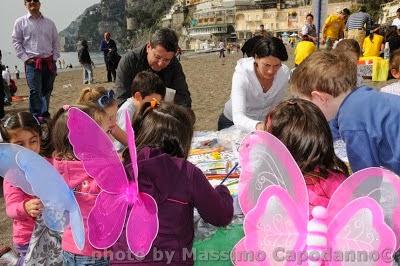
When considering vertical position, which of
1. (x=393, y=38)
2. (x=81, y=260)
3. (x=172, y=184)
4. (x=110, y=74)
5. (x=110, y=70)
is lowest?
(x=110, y=74)

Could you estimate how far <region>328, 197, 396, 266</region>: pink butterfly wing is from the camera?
119 centimetres

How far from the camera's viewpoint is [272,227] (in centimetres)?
126

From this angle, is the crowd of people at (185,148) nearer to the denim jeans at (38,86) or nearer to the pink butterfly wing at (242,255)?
the pink butterfly wing at (242,255)

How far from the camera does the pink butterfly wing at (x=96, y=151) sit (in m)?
1.36

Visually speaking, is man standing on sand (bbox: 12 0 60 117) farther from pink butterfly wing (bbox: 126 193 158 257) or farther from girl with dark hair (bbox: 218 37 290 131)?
pink butterfly wing (bbox: 126 193 158 257)

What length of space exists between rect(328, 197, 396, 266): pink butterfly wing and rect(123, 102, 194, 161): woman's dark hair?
2.03 feet

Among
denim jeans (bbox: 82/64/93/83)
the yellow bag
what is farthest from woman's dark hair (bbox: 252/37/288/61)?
denim jeans (bbox: 82/64/93/83)

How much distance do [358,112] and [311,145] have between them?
0.31 m

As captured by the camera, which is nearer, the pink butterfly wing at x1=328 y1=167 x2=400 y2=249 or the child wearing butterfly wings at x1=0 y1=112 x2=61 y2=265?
the pink butterfly wing at x1=328 y1=167 x2=400 y2=249

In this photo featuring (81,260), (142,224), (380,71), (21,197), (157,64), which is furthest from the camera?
(380,71)

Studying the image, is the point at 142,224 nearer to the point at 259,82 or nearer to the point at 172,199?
the point at 172,199

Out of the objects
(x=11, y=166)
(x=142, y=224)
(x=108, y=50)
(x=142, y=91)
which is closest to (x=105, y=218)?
(x=142, y=224)

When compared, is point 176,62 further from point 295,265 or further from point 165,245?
point 295,265

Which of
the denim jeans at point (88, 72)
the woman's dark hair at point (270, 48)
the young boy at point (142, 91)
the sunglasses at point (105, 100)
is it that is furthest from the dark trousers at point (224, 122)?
the denim jeans at point (88, 72)
